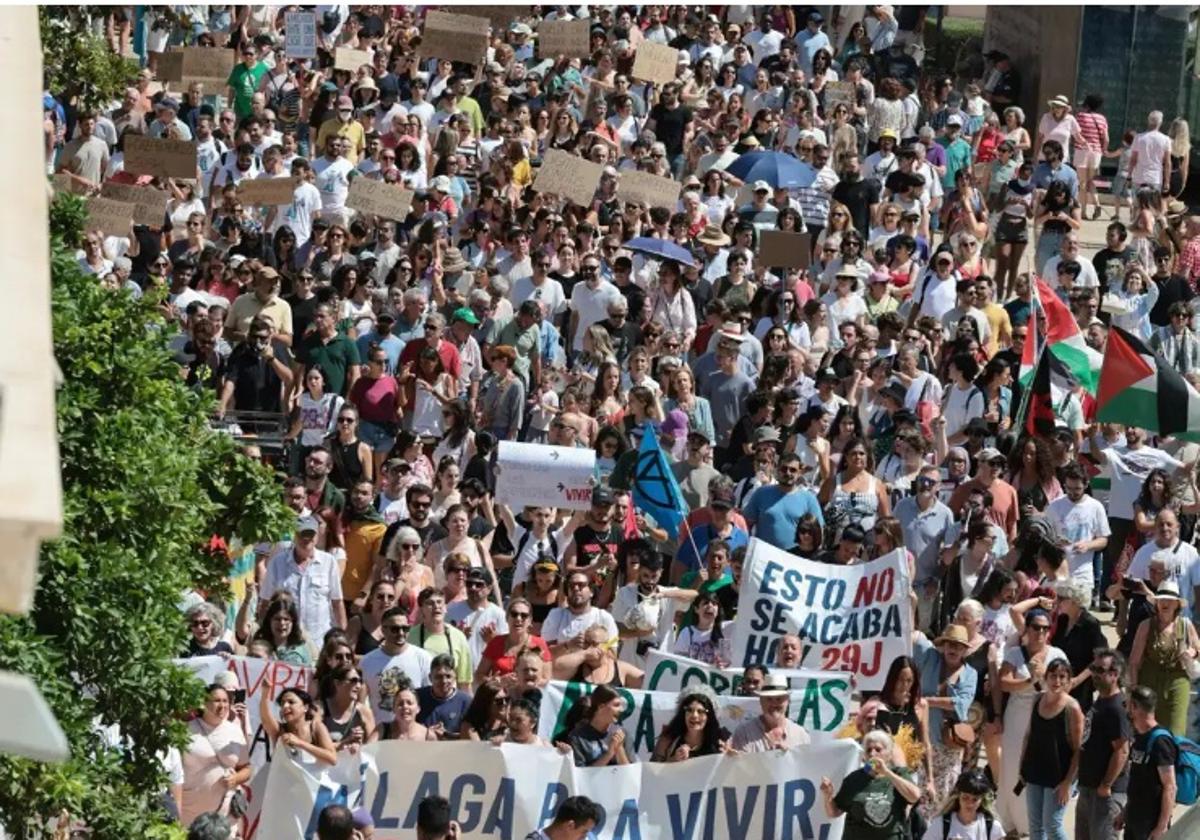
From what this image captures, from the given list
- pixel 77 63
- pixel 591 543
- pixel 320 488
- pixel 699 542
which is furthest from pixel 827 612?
pixel 77 63

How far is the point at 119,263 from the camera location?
22781mm

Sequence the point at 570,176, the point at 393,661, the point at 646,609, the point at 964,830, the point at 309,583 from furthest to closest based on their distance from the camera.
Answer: the point at 570,176 → the point at 309,583 → the point at 646,609 → the point at 393,661 → the point at 964,830

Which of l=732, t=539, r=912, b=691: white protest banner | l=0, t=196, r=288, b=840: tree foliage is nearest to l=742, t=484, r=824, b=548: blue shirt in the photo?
l=732, t=539, r=912, b=691: white protest banner

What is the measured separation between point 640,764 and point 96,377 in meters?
3.00

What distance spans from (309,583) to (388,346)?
4.84 meters

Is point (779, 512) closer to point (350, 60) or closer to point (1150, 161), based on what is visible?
point (1150, 161)

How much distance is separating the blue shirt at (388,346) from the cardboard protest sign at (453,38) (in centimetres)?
896

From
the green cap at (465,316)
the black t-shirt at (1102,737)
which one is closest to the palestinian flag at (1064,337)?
the green cap at (465,316)

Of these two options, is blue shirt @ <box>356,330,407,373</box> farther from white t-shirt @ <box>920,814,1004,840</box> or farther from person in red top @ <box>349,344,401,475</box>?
white t-shirt @ <box>920,814,1004,840</box>

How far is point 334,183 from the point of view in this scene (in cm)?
2548

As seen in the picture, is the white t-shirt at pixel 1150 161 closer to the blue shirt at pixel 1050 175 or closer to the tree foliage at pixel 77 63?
the blue shirt at pixel 1050 175

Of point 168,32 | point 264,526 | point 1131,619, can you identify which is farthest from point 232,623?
point 168,32

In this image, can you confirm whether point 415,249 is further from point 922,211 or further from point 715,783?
point 715,783

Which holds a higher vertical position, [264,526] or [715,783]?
[264,526]
